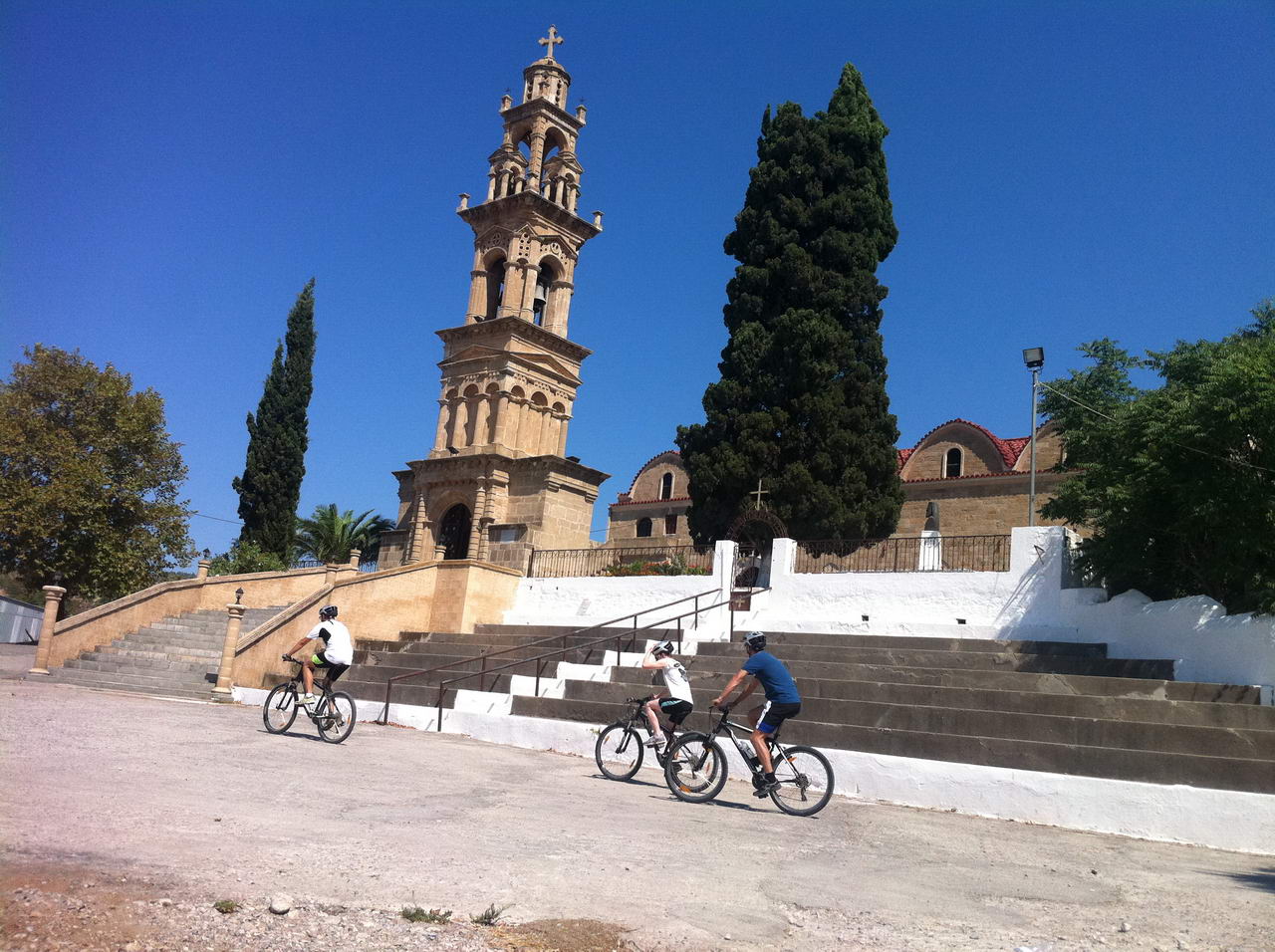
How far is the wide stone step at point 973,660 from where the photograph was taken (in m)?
12.7

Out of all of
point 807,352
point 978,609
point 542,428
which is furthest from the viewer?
point 542,428

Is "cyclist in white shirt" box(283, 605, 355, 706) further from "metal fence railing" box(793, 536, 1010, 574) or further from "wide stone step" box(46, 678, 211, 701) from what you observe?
"metal fence railing" box(793, 536, 1010, 574)

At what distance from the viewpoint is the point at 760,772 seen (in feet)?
30.2

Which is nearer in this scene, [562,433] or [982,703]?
[982,703]

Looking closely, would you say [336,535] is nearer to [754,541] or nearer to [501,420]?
[501,420]

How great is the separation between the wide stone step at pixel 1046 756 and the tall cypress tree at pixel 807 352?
1169 cm

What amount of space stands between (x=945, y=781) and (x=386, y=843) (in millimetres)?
6805

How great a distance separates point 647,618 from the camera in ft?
66.7

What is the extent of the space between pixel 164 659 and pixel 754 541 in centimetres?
1303

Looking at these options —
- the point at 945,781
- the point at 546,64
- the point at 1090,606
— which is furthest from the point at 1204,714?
the point at 546,64

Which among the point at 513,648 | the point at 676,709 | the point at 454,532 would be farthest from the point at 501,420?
the point at 676,709

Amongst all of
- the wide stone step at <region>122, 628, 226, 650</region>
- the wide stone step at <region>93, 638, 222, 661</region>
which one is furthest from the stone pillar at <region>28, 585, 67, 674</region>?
the wide stone step at <region>122, 628, 226, 650</region>

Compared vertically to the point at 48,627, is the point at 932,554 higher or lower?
higher

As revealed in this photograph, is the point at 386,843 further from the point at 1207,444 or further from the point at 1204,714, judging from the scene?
the point at 1207,444
